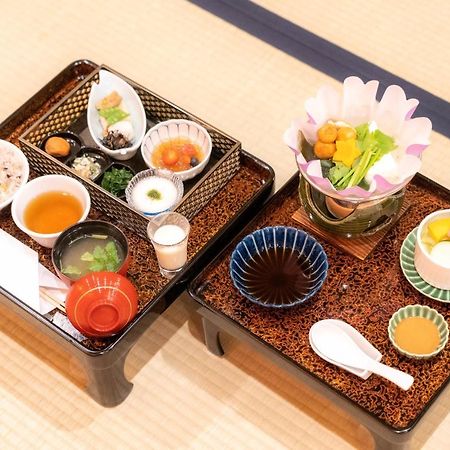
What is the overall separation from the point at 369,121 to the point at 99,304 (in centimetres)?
81

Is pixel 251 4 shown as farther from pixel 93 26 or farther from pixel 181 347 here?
pixel 181 347

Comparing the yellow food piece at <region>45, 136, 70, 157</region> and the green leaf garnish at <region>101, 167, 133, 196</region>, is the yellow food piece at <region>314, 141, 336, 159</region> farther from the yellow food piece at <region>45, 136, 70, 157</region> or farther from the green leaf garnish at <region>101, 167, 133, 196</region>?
the yellow food piece at <region>45, 136, 70, 157</region>

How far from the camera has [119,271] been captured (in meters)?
2.37

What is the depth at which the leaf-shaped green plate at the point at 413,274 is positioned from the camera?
2338mm

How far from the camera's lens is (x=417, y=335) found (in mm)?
2275

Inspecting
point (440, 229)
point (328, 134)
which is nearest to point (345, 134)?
point (328, 134)

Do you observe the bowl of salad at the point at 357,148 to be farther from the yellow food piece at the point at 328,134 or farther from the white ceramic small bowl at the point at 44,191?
the white ceramic small bowl at the point at 44,191

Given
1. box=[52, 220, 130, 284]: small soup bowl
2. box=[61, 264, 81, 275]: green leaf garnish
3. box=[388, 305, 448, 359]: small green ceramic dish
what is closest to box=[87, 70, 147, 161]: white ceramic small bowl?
box=[52, 220, 130, 284]: small soup bowl

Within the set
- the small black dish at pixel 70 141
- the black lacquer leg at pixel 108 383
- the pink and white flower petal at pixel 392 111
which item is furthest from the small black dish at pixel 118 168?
the pink and white flower petal at pixel 392 111

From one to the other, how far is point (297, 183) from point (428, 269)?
0.44 m

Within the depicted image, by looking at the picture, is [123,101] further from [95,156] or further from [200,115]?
[200,115]

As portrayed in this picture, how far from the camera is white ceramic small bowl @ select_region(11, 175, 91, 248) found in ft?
8.15

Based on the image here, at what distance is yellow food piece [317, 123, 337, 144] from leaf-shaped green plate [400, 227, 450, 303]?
35 cm

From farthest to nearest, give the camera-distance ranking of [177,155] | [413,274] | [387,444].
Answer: [177,155] → [413,274] → [387,444]
